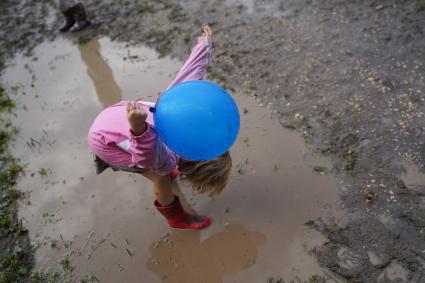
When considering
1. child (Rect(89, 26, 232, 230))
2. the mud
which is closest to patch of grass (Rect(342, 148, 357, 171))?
the mud

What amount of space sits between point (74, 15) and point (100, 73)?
1398mm

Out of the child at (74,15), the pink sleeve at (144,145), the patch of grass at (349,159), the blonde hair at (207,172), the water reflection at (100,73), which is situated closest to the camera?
the pink sleeve at (144,145)

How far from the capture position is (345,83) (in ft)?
11.7

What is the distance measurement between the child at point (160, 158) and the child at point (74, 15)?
10.9 feet

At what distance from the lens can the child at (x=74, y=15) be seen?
5359 mm

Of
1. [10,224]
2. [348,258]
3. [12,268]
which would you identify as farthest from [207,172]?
[10,224]

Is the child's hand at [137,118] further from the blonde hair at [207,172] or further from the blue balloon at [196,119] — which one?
the blonde hair at [207,172]

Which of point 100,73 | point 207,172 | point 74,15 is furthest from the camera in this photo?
point 74,15

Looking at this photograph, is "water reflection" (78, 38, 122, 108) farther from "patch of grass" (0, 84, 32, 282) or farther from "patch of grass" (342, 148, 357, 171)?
"patch of grass" (342, 148, 357, 171)

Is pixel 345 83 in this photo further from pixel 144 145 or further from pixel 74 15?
pixel 74 15

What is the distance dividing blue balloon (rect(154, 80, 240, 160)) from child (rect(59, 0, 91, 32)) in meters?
4.02

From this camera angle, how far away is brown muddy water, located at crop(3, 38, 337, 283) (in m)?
2.62

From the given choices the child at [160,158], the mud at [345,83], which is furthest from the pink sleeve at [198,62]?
the mud at [345,83]

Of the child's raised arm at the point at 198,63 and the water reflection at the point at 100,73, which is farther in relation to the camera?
the water reflection at the point at 100,73
